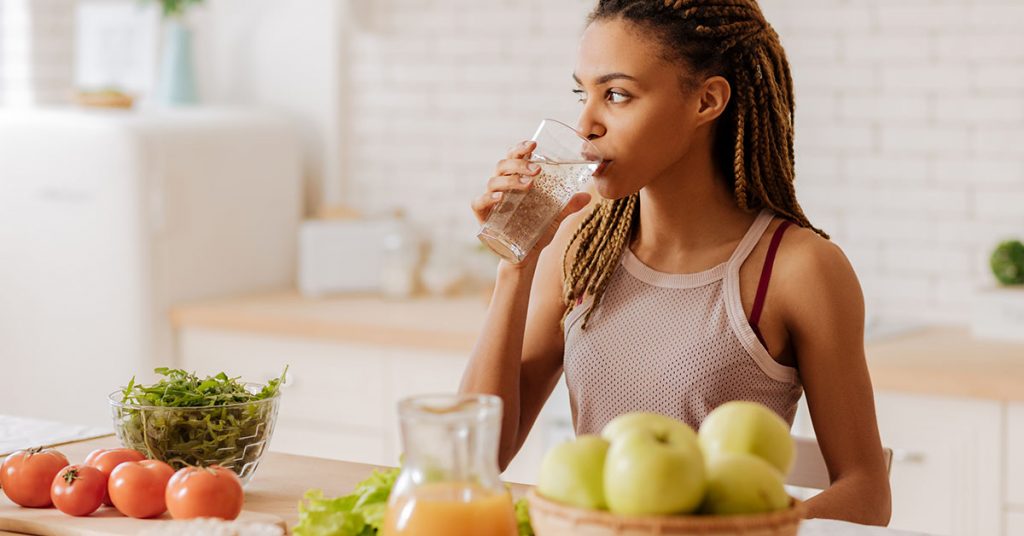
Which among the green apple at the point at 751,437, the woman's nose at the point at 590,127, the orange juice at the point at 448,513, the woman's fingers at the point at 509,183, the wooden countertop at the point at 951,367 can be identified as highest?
the woman's nose at the point at 590,127

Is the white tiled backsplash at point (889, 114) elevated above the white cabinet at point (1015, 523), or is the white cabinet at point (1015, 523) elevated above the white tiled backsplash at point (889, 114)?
the white tiled backsplash at point (889, 114)

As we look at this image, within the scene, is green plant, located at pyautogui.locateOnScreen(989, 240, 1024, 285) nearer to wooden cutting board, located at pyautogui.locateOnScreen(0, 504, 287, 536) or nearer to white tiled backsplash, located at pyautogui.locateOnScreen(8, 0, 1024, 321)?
white tiled backsplash, located at pyautogui.locateOnScreen(8, 0, 1024, 321)

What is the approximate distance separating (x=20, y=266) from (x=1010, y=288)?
2.68 meters

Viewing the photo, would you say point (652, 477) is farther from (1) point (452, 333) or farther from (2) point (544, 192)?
(1) point (452, 333)

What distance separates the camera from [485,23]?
13.3 feet

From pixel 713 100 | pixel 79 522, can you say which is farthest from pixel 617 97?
pixel 79 522

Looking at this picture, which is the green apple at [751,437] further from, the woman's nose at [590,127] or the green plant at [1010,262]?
the green plant at [1010,262]

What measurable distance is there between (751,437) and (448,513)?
0.26m

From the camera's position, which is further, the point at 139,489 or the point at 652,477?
the point at 139,489

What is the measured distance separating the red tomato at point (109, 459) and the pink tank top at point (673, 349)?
756 millimetres

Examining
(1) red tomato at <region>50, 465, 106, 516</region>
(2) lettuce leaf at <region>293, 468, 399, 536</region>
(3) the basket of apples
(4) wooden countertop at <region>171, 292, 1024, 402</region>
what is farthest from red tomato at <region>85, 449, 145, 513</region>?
(4) wooden countertop at <region>171, 292, 1024, 402</region>

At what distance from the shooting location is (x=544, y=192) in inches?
73.6

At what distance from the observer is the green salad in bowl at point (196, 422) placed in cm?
162

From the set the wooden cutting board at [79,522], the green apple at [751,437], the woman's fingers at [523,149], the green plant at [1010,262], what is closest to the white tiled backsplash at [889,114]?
the green plant at [1010,262]
